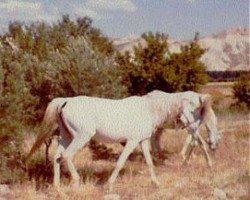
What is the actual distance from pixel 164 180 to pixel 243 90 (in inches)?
1082

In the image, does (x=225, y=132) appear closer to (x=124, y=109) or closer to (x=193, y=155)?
(x=193, y=155)

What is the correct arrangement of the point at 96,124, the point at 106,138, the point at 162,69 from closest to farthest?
the point at 96,124 < the point at 106,138 < the point at 162,69

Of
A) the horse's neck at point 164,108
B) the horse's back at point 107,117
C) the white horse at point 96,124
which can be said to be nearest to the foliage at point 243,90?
the horse's neck at point 164,108

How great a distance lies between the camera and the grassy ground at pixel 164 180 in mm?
9727

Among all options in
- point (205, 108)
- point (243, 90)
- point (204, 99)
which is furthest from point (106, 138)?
point (243, 90)

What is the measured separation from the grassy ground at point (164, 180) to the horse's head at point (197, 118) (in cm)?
78

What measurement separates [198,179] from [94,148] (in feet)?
15.5

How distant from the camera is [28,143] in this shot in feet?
48.4

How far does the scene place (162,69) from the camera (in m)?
21.9

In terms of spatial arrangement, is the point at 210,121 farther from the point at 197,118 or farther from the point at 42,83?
the point at 42,83

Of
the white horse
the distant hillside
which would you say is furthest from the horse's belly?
the distant hillside

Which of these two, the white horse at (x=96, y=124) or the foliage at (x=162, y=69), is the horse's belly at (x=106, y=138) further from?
the foliage at (x=162, y=69)

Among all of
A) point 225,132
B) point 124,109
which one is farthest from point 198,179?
point 225,132

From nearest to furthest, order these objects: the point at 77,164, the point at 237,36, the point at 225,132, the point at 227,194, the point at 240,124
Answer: the point at 227,194, the point at 77,164, the point at 225,132, the point at 240,124, the point at 237,36
